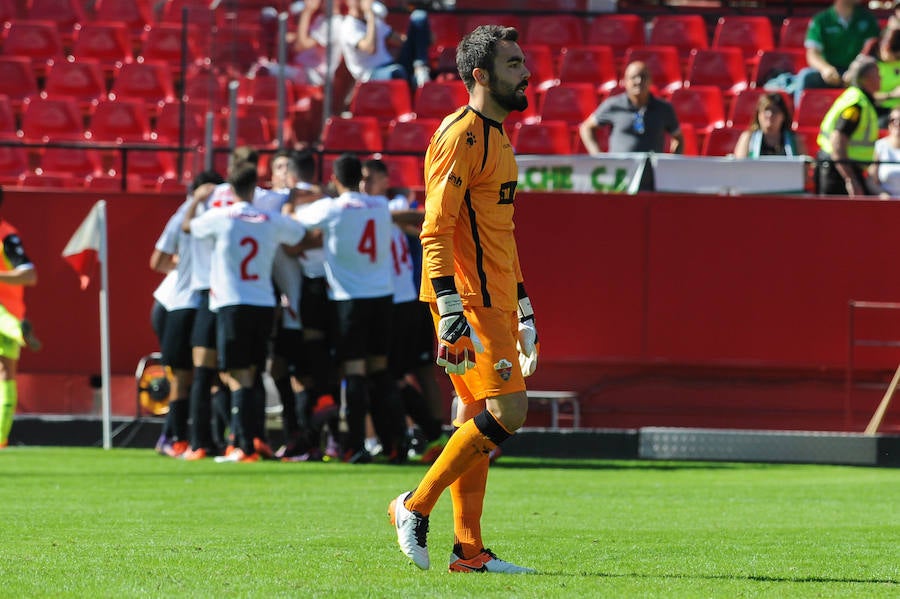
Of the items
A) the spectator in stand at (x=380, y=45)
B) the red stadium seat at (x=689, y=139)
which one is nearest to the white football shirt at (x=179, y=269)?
the spectator in stand at (x=380, y=45)

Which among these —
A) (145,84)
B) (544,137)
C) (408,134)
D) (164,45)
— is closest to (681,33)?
(544,137)

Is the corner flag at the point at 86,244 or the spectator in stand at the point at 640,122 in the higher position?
the spectator in stand at the point at 640,122

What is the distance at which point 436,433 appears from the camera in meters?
13.6

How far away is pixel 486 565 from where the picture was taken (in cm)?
661

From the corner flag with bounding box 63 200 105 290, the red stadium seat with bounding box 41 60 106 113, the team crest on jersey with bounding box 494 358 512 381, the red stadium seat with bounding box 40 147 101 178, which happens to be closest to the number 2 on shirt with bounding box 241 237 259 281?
the corner flag with bounding box 63 200 105 290

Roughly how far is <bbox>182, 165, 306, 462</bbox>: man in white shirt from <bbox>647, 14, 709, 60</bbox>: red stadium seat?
815cm

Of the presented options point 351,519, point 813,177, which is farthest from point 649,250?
point 351,519

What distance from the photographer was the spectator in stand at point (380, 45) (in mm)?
18047

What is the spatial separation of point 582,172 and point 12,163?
6.29 m

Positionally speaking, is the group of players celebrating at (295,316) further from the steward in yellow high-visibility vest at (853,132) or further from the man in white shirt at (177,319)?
the steward in yellow high-visibility vest at (853,132)

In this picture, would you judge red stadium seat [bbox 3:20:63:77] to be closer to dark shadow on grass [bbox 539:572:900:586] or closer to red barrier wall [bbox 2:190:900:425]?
red barrier wall [bbox 2:190:900:425]

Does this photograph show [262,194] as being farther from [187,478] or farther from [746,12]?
[746,12]

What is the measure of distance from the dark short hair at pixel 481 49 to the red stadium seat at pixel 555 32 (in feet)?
43.7

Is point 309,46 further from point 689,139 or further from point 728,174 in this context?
point 728,174
